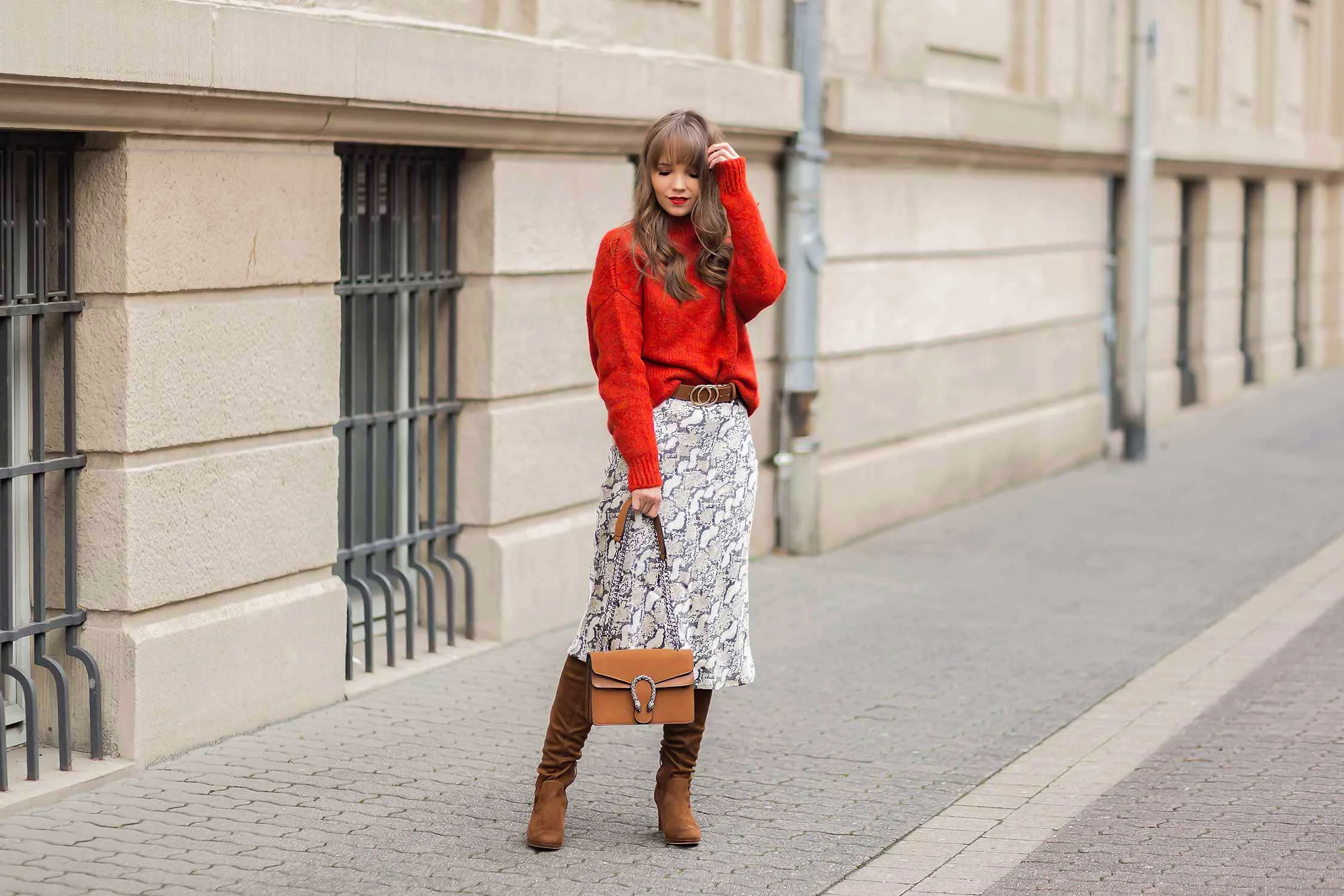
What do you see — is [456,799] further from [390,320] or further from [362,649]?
[390,320]

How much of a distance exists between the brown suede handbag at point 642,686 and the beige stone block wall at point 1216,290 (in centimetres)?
1533

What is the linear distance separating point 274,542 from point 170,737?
0.80 m

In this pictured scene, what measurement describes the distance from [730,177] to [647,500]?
85 cm

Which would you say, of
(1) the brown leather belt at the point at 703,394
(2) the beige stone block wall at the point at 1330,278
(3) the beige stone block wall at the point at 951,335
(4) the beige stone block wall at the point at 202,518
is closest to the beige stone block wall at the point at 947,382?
(3) the beige stone block wall at the point at 951,335

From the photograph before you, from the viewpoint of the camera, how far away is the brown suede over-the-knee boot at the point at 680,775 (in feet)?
17.4

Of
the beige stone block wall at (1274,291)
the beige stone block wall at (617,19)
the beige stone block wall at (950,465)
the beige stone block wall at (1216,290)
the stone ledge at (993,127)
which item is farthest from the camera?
the beige stone block wall at (1274,291)

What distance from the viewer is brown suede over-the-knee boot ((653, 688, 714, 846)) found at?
5312 mm

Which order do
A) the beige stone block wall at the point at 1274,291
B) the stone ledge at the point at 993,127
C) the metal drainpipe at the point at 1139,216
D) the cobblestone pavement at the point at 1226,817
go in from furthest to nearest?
1. the beige stone block wall at the point at 1274,291
2. the metal drainpipe at the point at 1139,216
3. the stone ledge at the point at 993,127
4. the cobblestone pavement at the point at 1226,817

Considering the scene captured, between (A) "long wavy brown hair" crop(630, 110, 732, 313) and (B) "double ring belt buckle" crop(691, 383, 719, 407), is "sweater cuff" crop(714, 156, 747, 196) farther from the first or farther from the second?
(B) "double ring belt buckle" crop(691, 383, 719, 407)

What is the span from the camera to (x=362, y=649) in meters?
7.62

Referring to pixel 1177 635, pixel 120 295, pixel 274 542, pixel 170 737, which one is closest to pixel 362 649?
pixel 274 542

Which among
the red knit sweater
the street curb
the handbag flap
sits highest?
the red knit sweater

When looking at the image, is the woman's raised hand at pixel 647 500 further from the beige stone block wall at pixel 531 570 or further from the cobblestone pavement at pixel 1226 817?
the beige stone block wall at pixel 531 570

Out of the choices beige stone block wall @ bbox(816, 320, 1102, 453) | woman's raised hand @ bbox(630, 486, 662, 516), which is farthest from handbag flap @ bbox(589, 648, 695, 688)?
beige stone block wall @ bbox(816, 320, 1102, 453)
